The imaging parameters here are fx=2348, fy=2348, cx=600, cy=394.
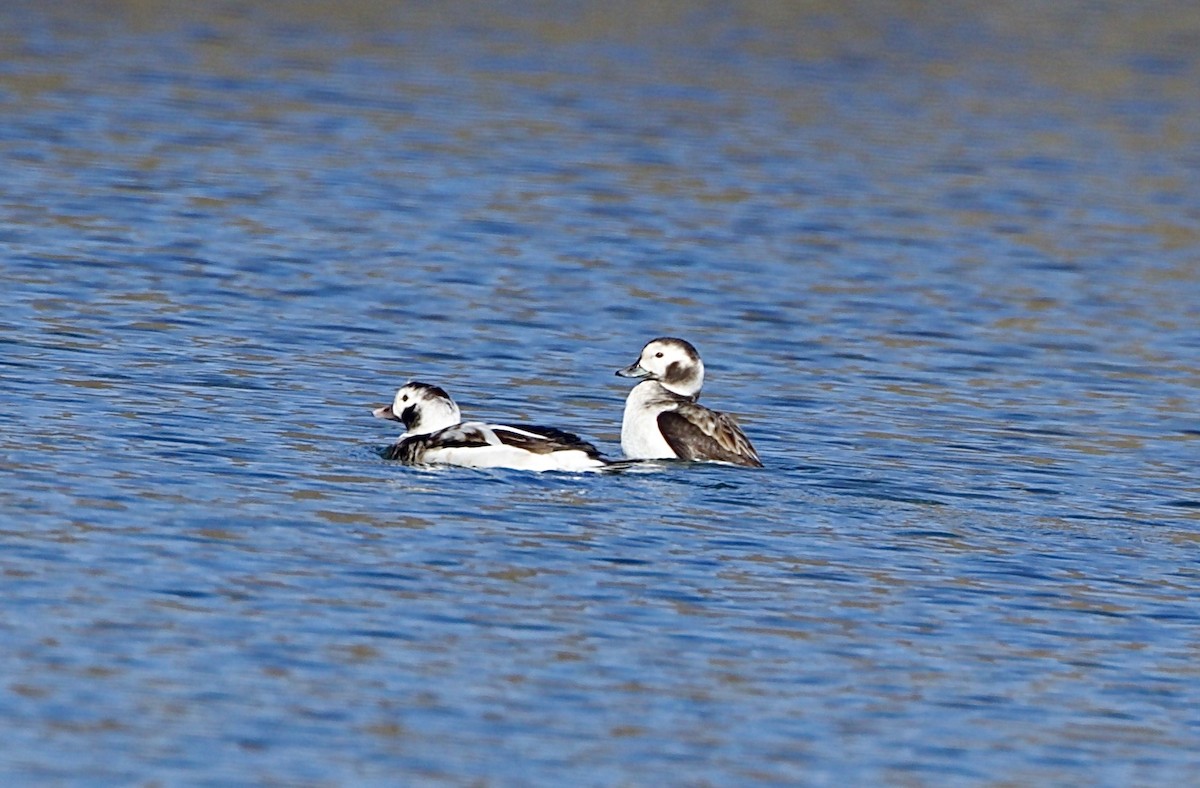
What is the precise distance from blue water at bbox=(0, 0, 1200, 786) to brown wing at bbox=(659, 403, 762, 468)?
14cm

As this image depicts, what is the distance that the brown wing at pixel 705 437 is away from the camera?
556 inches

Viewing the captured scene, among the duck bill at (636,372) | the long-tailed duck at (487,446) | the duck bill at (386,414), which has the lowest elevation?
the long-tailed duck at (487,446)

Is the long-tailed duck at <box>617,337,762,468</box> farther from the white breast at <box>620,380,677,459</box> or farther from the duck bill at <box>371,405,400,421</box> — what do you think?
the duck bill at <box>371,405,400,421</box>

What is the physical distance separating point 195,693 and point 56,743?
29.1 inches

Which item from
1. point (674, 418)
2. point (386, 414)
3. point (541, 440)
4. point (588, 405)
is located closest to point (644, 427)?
point (674, 418)

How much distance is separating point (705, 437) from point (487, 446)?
1426 mm

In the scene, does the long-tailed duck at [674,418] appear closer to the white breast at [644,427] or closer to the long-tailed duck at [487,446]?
the white breast at [644,427]

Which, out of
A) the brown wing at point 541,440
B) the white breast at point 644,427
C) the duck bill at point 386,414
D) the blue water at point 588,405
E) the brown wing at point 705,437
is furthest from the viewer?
the duck bill at point 386,414

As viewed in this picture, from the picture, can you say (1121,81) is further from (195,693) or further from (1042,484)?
(195,693)

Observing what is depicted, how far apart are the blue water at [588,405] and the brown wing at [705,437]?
5.6 inches

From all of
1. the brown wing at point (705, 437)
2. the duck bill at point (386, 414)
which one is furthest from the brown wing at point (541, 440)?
the duck bill at point (386, 414)

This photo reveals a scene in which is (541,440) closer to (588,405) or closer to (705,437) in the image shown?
(705,437)

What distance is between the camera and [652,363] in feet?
50.2

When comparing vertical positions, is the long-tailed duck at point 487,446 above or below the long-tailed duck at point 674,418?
below
